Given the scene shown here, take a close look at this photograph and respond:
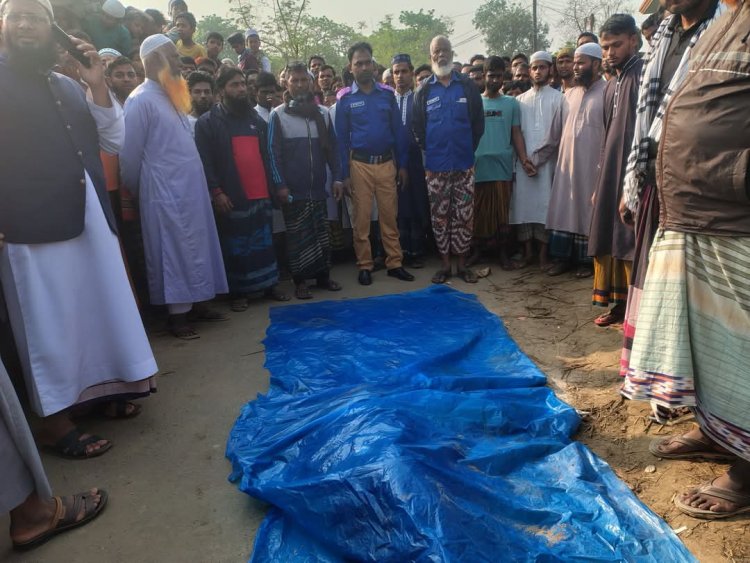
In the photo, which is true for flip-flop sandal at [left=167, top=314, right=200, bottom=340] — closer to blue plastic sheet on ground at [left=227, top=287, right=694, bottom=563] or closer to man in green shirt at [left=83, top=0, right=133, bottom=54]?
blue plastic sheet on ground at [left=227, top=287, right=694, bottom=563]

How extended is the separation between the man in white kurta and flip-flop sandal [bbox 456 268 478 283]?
684 mm

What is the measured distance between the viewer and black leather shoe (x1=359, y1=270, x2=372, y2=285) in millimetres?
5388

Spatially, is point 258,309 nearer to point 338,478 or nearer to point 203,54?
point 338,478

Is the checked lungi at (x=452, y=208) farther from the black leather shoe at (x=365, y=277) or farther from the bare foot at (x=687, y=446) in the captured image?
the bare foot at (x=687, y=446)

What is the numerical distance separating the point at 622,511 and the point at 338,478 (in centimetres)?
111

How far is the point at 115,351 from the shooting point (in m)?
2.80

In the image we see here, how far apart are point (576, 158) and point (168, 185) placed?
11.4 feet

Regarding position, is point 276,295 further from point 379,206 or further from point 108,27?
point 108,27

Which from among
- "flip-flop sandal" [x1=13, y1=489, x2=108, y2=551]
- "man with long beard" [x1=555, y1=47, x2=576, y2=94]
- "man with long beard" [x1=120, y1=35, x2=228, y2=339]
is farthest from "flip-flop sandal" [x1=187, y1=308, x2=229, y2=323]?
"man with long beard" [x1=555, y1=47, x2=576, y2=94]

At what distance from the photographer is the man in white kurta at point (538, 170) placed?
17.3ft

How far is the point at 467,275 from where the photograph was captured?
5.33 m

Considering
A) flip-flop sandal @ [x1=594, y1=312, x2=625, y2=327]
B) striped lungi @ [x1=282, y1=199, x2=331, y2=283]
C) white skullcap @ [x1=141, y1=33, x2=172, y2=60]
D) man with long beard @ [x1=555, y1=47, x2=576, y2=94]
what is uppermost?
white skullcap @ [x1=141, y1=33, x2=172, y2=60]

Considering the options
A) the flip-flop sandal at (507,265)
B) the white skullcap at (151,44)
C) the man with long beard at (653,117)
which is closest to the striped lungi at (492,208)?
the flip-flop sandal at (507,265)

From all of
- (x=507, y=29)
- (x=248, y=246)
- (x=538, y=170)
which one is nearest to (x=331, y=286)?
(x=248, y=246)
